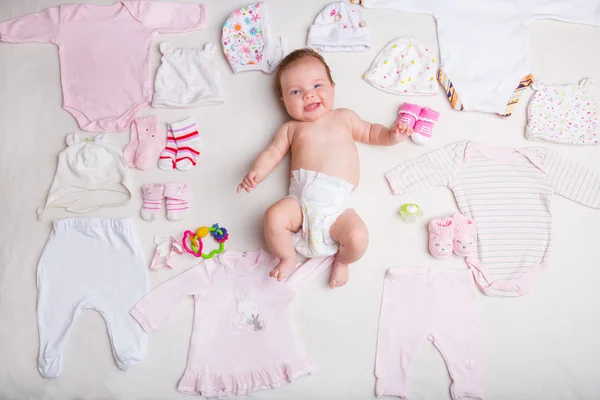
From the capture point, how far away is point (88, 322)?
1726 mm

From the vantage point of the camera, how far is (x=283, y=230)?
1547mm

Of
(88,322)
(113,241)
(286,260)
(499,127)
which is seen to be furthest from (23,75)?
(499,127)

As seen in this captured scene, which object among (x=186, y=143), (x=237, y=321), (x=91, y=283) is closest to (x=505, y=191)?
(x=237, y=321)

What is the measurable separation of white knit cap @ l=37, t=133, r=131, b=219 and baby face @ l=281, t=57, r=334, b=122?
668 mm

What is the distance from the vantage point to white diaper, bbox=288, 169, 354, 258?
1.56 metres

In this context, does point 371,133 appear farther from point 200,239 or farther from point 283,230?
point 200,239

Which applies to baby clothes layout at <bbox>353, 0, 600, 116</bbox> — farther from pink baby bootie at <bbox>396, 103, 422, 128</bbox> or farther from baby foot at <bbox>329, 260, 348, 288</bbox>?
baby foot at <bbox>329, 260, 348, 288</bbox>

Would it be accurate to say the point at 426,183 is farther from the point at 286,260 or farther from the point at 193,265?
the point at 193,265

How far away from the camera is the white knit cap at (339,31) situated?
1818 millimetres

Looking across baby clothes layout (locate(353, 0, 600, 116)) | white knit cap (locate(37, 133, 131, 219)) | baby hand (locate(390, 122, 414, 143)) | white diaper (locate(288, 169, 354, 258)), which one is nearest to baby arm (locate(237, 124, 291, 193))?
white diaper (locate(288, 169, 354, 258))

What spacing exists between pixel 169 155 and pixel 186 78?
0.30m

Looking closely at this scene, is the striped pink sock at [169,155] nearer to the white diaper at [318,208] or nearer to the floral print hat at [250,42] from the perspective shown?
the floral print hat at [250,42]

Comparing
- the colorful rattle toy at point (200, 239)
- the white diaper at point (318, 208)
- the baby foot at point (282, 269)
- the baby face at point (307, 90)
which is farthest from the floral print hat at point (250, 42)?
the baby foot at point (282, 269)

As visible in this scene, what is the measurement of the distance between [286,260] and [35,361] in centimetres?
97
